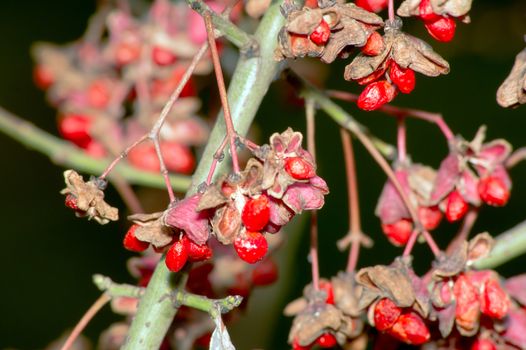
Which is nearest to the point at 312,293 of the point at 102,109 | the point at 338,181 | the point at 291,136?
the point at 291,136

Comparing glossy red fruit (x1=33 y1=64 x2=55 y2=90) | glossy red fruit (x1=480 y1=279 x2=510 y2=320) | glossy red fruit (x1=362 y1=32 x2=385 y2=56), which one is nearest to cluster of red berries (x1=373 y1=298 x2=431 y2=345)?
glossy red fruit (x1=480 y1=279 x2=510 y2=320)

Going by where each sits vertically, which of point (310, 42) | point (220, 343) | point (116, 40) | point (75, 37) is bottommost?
point (220, 343)

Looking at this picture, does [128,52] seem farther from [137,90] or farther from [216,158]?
[216,158]

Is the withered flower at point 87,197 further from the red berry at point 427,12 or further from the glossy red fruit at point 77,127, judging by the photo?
the glossy red fruit at point 77,127

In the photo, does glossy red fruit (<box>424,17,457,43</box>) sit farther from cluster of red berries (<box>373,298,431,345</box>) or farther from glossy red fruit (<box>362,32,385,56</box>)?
cluster of red berries (<box>373,298,431,345</box>)

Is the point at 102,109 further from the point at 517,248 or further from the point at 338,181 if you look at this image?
the point at 338,181

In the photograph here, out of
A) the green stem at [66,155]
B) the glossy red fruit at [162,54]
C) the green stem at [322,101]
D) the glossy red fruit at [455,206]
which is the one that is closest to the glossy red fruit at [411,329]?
the glossy red fruit at [455,206]
